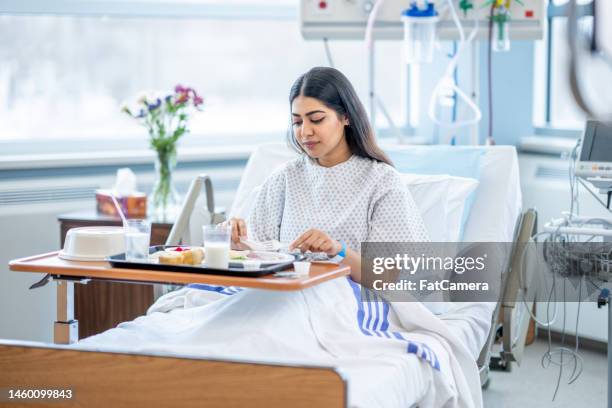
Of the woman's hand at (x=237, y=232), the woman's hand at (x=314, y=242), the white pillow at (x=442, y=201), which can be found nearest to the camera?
the woman's hand at (x=314, y=242)

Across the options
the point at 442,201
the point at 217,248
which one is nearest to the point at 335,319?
the point at 217,248

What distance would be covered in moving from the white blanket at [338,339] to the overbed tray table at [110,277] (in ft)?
0.29

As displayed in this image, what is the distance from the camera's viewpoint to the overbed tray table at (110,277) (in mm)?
1718

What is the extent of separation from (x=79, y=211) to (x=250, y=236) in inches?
44.4

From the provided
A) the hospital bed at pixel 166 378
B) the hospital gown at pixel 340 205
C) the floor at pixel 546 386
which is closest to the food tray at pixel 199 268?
the hospital bed at pixel 166 378

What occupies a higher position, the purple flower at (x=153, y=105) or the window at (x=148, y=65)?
the window at (x=148, y=65)

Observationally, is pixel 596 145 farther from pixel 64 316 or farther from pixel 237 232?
pixel 64 316

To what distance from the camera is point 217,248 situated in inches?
71.3

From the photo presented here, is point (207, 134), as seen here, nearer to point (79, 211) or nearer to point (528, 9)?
point (79, 211)

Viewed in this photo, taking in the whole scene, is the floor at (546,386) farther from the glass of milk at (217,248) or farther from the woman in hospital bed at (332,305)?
the glass of milk at (217,248)

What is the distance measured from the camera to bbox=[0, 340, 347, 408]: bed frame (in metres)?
1.54

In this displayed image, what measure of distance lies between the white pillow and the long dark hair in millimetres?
221

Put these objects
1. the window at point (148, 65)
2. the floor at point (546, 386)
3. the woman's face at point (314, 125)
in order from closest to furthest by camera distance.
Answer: the woman's face at point (314, 125)
the floor at point (546, 386)
the window at point (148, 65)

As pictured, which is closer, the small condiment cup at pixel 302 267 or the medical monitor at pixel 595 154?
the small condiment cup at pixel 302 267
